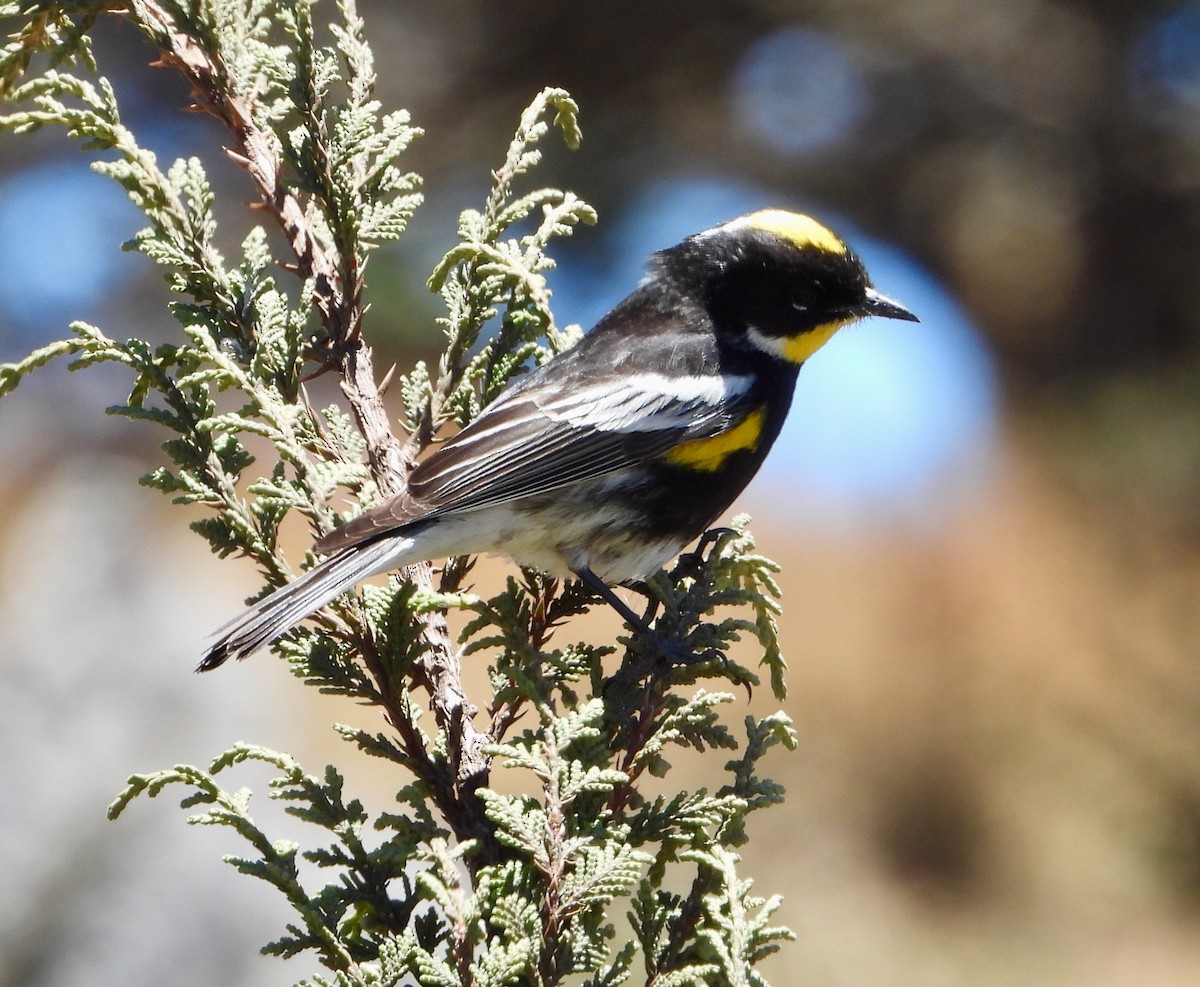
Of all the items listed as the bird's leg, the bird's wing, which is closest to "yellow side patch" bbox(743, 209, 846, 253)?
the bird's wing

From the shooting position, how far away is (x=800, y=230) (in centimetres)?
372

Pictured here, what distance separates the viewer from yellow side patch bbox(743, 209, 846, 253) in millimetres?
3709

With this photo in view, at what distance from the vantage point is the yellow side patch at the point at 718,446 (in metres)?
3.44

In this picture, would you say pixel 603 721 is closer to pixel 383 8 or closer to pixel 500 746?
pixel 500 746

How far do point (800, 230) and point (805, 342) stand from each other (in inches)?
13.6

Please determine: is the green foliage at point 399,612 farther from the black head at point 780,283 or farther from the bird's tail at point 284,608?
the black head at point 780,283

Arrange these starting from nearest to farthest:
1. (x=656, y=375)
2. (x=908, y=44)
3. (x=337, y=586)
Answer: (x=337, y=586) < (x=656, y=375) < (x=908, y=44)

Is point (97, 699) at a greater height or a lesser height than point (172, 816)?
greater

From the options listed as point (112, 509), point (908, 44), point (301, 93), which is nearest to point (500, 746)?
point (301, 93)

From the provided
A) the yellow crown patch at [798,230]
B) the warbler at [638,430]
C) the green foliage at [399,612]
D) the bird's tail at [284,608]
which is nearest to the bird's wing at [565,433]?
the warbler at [638,430]

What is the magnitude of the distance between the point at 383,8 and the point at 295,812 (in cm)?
1366

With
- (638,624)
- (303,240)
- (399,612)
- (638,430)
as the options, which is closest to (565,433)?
(638,430)

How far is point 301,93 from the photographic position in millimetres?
2633

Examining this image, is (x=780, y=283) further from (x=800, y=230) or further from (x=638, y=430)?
(x=638, y=430)
